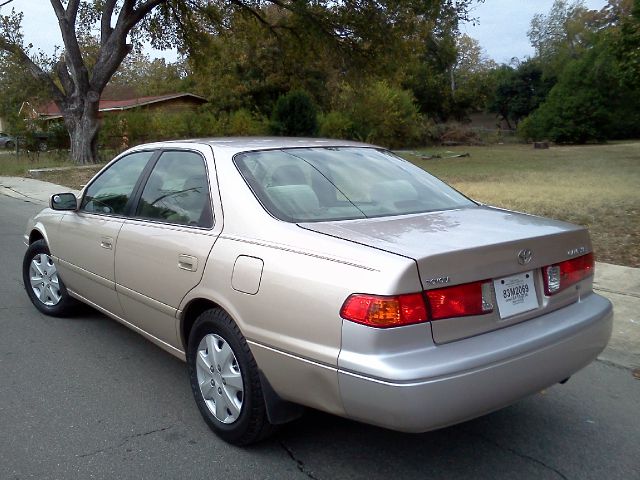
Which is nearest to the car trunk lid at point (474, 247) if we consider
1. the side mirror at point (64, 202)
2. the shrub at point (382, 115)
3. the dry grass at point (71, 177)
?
the side mirror at point (64, 202)

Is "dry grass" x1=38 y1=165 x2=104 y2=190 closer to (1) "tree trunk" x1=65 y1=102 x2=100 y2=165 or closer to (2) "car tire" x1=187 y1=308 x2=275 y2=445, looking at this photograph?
(1) "tree trunk" x1=65 y1=102 x2=100 y2=165

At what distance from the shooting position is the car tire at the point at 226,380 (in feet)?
10.2

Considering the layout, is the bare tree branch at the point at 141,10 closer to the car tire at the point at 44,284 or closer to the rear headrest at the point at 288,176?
the car tire at the point at 44,284

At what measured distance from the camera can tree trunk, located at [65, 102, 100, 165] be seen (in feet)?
78.0

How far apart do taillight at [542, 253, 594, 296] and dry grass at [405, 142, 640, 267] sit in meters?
4.38

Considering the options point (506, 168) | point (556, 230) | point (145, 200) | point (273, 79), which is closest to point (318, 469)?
point (556, 230)

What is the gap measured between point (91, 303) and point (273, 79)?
105 feet

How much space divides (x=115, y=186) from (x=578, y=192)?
1127 cm

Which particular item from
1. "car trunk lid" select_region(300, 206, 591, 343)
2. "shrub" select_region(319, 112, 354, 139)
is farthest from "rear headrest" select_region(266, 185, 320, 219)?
"shrub" select_region(319, 112, 354, 139)

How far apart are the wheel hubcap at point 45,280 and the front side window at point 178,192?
1.64m

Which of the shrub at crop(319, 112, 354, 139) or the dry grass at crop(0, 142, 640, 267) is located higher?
the shrub at crop(319, 112, 354, 139)

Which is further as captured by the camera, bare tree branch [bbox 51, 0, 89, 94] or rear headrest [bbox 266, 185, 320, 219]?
bare tree branch [bbox 51, 0, 89, 94]

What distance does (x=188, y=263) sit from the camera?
3496 millimetres

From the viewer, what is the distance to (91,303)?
187 inches
